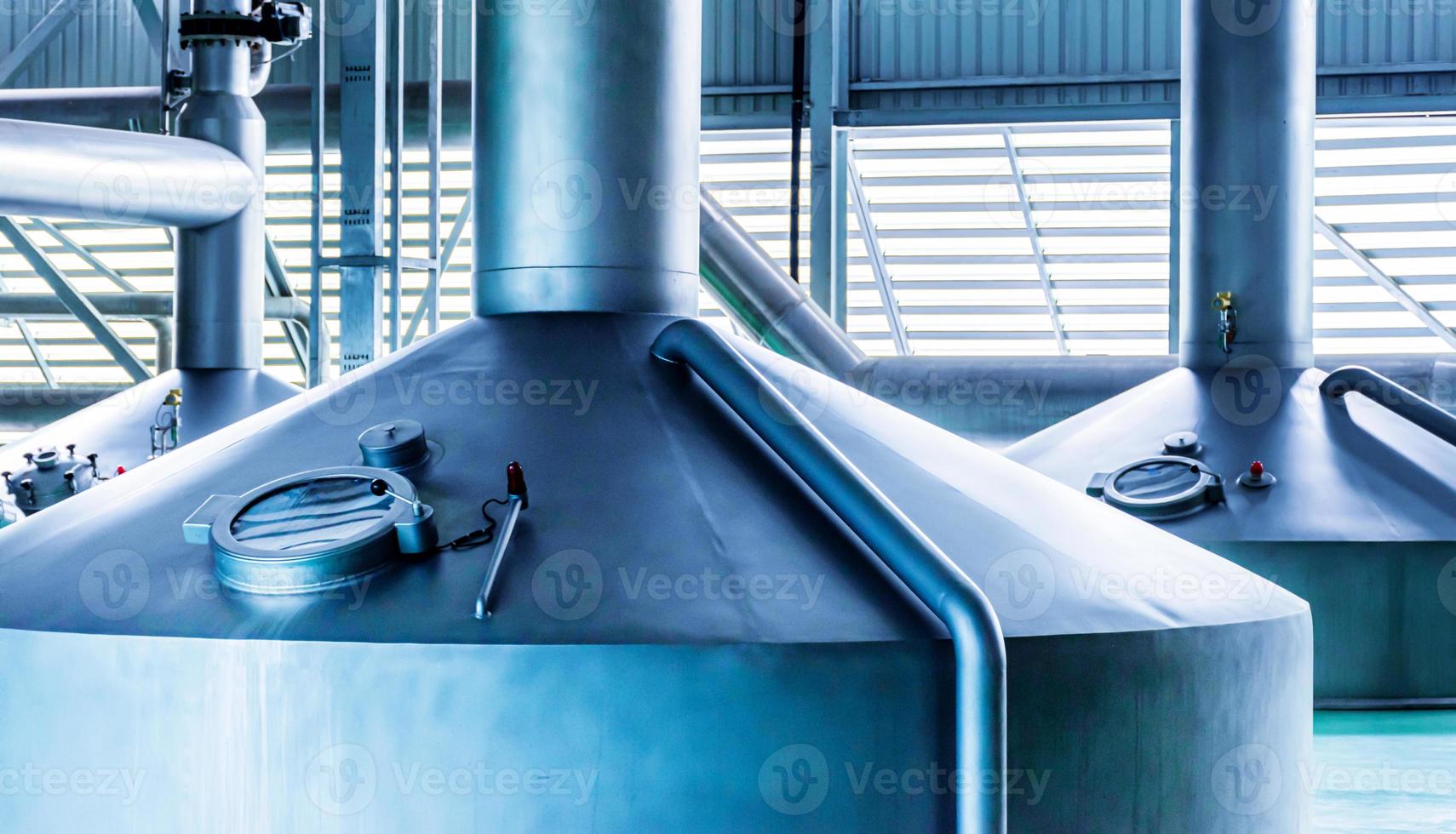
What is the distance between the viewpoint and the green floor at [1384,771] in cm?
498

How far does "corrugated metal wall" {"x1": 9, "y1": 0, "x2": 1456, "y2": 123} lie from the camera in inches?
535

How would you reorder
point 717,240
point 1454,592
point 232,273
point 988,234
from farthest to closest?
point 988,234
point 717,240
point 232,273
point 1454,592

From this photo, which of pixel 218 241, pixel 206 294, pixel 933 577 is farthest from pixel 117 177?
pixel 933 577

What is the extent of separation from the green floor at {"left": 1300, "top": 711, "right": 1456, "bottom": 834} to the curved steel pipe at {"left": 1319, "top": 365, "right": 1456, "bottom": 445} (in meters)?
1.32

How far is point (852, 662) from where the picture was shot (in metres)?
2.83

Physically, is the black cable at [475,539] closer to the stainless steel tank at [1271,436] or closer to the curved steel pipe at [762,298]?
the stainless steel tank at [1271,436]

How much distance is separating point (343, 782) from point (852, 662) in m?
0.99

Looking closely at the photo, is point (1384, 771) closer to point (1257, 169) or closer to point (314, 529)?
point (1257, 169)

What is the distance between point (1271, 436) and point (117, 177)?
6.05 meters

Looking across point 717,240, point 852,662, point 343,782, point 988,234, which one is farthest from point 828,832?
point 988,234

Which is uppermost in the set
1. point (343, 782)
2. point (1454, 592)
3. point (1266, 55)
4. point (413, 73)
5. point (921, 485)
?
point (413, 73)

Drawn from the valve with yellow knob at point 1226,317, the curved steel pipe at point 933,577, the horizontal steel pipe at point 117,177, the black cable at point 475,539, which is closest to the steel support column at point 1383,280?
the valve with yellow knob at point 1226,317

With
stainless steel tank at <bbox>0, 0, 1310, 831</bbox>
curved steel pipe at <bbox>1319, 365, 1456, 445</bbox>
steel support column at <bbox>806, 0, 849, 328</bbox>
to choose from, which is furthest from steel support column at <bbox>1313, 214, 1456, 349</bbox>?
stainless steel tank at <bbox>0, 0, 1310, 831</bbox>

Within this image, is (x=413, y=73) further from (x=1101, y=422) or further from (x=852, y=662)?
(x=852, y=662)
